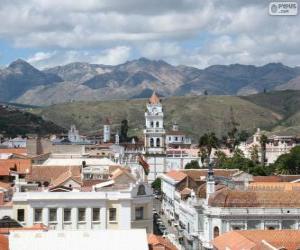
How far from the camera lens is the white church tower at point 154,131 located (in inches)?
6998

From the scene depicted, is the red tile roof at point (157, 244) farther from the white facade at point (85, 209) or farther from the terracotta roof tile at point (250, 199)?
the terracotta roof tile at point (250, 199)

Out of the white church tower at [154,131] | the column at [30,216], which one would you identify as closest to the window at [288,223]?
the column at [30,216]

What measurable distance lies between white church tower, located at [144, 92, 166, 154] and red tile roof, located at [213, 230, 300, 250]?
119 meters

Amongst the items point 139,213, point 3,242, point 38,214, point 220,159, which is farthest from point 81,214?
point 220,159

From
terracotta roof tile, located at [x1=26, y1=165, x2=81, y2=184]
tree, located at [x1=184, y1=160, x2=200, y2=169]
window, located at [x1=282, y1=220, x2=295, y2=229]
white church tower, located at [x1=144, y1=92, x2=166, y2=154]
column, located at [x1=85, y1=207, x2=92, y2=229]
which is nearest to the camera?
column, located at [x1=85, y1=207, x2=92, y2=229]

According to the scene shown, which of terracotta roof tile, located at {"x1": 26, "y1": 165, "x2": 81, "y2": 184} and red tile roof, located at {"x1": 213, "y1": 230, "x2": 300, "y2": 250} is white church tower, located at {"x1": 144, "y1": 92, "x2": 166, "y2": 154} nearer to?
terracotta roof tile, located at {"x1": 26, "y1": 165, "x2": 81, "y2": 184}

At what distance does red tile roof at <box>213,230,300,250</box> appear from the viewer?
50.0 meters

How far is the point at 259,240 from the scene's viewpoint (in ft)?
171

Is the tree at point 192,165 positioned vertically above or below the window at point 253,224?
above

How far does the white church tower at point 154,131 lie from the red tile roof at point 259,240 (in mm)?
119035

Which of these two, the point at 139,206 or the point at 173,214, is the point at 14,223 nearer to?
the point at 139,206

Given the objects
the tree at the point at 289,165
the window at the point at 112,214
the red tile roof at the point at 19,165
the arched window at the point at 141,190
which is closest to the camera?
the window at the point at 112,214

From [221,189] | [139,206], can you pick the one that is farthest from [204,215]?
[139,206]

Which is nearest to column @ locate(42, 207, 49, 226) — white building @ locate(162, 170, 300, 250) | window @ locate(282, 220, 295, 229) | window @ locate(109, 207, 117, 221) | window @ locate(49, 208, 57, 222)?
window @ locate(49, 208, 57, 222)
